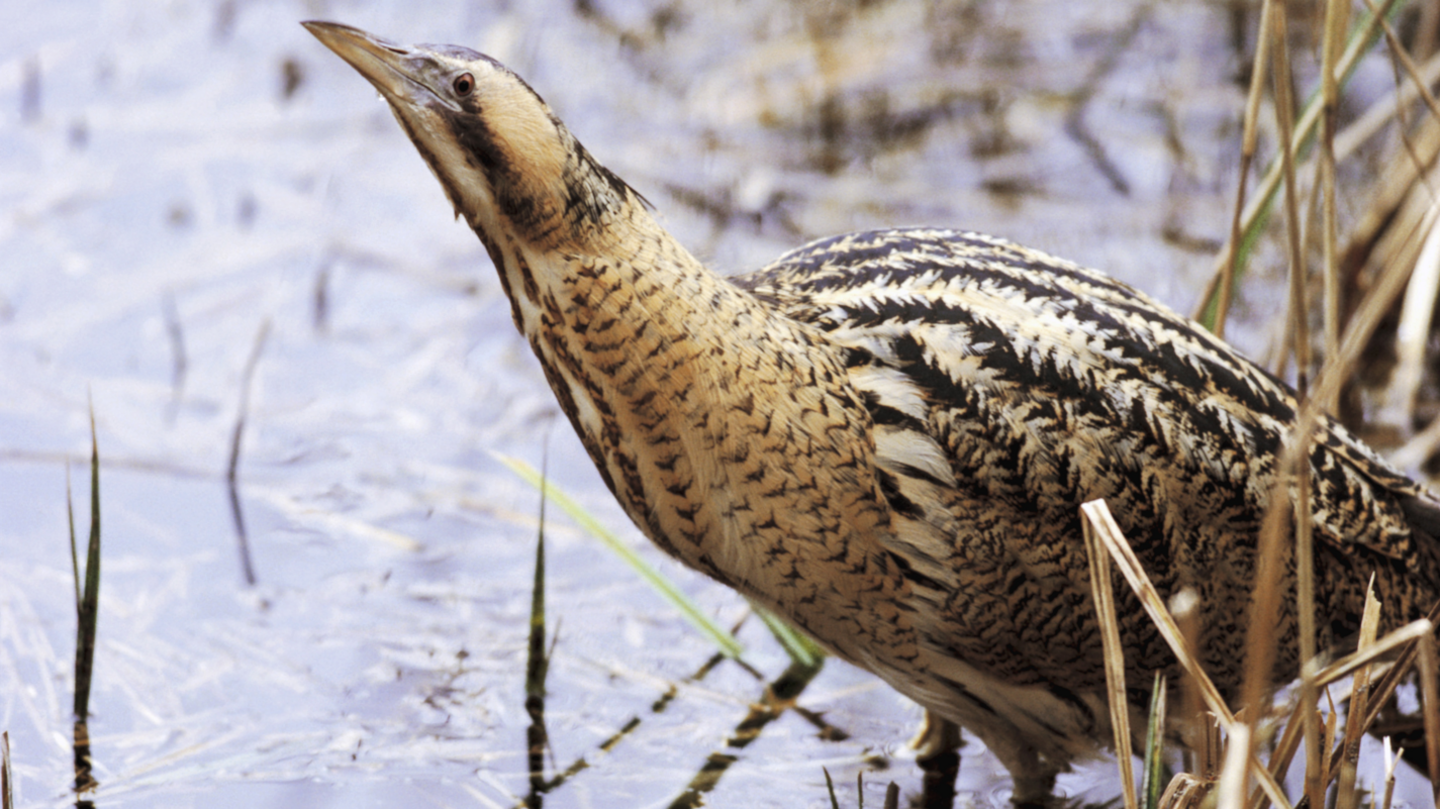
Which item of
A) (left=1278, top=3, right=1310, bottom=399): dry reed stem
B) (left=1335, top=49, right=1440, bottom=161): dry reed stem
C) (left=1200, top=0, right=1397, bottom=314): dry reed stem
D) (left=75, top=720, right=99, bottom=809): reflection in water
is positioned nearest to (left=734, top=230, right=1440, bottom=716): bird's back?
(left=1278, top=3, right=1310, bottom=399): dry reed stem

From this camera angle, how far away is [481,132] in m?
2.01

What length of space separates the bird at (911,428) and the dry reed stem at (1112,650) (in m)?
0.30

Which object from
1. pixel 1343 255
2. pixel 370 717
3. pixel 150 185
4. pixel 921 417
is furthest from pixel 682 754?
pixel 150 185

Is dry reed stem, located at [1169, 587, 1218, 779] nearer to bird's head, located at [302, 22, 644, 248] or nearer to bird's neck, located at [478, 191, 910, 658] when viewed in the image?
bird's neck, located at [478, 191, 910, 658]

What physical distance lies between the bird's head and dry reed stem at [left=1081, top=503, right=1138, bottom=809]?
75cm

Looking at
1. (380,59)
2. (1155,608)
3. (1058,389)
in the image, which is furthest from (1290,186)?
(380,59)

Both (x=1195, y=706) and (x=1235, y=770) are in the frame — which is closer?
(x=1235, y=770)

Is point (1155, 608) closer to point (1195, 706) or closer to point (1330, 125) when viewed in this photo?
point (1195, 706)

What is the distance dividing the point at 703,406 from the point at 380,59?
1.95 ft

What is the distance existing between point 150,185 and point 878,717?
8.55ft

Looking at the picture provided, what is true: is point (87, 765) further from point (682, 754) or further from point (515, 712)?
point (682, 754)

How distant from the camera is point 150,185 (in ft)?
14.6

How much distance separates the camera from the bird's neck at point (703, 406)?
2160 mm

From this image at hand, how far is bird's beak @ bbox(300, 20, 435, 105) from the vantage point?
2.01m
